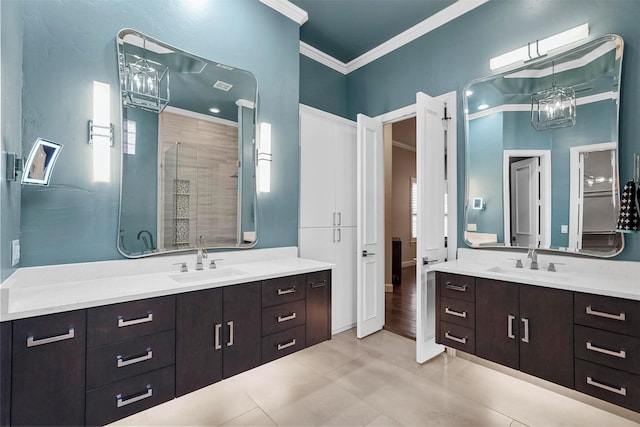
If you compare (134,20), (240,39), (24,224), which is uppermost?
(240,39)

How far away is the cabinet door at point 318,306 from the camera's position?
2234mm

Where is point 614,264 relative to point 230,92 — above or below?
below

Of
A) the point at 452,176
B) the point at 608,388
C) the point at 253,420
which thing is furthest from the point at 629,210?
the point at 253,420

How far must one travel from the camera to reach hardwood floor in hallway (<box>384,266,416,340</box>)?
11.2 ft

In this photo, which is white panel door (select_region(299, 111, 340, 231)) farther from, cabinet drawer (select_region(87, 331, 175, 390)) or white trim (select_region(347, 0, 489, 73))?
cabinet drawer (select_region(87, 331, 175, 390))

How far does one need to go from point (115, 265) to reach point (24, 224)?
1.62 ft

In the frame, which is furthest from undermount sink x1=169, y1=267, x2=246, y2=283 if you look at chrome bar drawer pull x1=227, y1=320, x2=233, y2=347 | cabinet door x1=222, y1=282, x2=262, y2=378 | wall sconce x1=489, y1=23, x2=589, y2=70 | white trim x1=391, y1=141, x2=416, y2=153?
white trim x1=391, y1=141, x2=416, y2=153

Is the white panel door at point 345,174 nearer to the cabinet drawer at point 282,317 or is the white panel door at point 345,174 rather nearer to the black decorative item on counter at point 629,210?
the cabinet drawer at point 282,317

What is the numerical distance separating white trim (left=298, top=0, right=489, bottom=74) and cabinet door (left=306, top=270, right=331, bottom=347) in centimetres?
252

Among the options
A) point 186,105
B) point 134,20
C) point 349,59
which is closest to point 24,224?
point 186,105

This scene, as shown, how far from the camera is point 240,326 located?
6.09 ft

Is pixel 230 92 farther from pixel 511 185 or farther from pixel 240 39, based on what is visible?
pixel 511 185

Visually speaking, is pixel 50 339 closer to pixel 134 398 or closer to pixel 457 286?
pixel 134 398

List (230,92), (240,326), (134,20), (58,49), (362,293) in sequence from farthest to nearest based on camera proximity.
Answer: (362,293), (230,92), (134,20), (240,326), (58,49)
